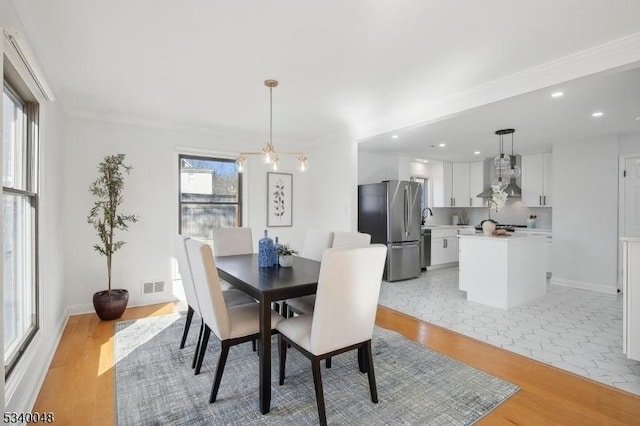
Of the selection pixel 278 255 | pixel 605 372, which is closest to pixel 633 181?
pixel 605 372

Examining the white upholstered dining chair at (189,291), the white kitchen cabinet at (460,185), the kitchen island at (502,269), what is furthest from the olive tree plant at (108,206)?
the white kitchen cabinet at (460,185)

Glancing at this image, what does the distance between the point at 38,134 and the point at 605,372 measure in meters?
4.80

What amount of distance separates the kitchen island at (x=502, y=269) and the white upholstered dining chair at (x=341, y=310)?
2673mm

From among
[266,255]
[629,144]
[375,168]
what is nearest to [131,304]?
[266,255]

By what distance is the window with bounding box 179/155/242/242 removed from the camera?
455cm

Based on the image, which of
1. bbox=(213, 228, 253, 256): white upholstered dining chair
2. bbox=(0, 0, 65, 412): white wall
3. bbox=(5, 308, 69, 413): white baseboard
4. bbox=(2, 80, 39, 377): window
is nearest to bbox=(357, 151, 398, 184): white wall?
bbox=(213, 228, 253, 256): white upholstered dining chair

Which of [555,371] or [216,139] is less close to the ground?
[216,139]

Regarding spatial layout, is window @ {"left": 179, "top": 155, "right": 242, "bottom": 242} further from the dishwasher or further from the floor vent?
the dishwasher

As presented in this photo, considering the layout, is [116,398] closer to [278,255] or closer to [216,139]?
[278,255]

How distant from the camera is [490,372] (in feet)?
8.00

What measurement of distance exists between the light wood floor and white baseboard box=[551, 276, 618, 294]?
10.7 feet

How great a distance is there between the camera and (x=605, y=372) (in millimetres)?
2439

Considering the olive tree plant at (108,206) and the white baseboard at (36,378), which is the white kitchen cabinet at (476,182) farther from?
the white baseboard at (36,378)

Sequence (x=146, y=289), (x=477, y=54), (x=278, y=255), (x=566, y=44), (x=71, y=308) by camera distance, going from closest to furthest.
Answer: (x=566, y=44) → (x=477, y=54) → (x=278, y=255) → (x=71, y=308) → (x=146, y=289)
